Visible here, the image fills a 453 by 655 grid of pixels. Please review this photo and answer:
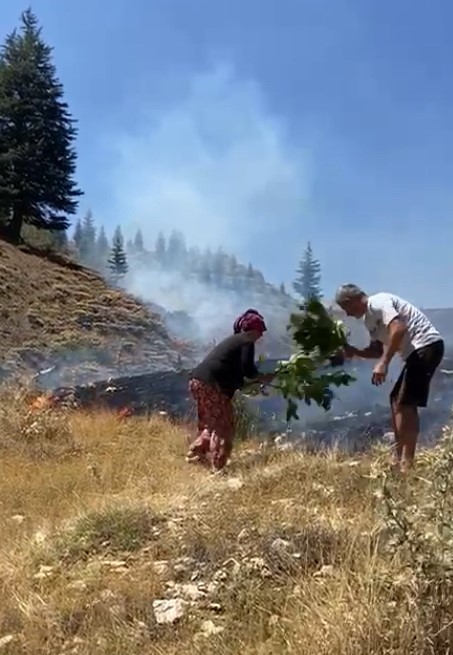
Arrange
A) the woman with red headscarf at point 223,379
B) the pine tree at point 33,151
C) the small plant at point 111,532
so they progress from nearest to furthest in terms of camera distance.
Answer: the small plant at point 111,532, the woman with red headscarf at point 223,379, the pine tree at point 33,151

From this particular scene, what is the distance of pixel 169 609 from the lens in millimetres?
2902

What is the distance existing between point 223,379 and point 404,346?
1324mm

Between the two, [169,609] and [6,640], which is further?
[169,609]

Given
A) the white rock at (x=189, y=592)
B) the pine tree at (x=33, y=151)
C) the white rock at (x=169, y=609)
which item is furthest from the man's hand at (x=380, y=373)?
the pine tree at (x=33, y=151)

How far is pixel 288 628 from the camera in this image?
2551mm

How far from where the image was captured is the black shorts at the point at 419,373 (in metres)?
4.89

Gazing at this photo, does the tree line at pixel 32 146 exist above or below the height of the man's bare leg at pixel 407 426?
above

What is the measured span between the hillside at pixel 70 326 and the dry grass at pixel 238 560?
1385 cm

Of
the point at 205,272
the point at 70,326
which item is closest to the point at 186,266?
the point at 205,272

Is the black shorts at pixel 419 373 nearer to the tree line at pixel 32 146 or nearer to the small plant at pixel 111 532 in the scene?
the small plant at pixel 111 532

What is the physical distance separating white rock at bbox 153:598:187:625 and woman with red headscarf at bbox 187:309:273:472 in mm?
2469

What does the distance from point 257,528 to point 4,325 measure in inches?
758

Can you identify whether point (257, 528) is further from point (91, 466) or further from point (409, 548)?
point (91, 466)

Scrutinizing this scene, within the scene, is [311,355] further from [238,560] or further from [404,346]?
[238,560]
